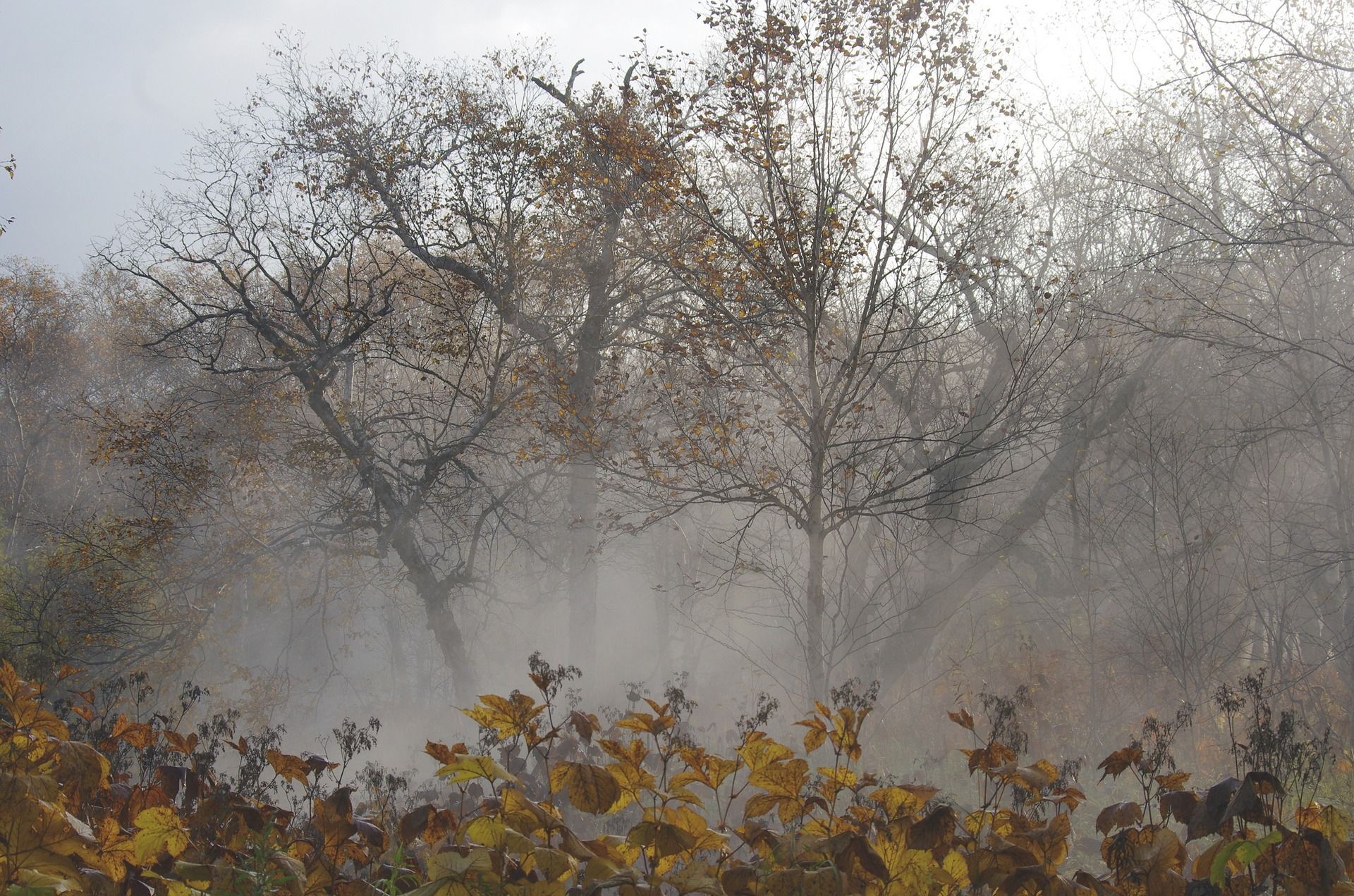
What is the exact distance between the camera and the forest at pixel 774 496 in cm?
179

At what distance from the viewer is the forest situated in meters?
1.79

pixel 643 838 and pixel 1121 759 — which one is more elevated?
pixel 1121 759

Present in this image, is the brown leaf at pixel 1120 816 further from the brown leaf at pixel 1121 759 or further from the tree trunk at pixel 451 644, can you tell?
the tree trunk at pixel 451 644

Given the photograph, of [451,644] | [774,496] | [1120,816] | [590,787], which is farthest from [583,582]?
[590,787]

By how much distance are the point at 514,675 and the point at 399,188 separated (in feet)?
52.2

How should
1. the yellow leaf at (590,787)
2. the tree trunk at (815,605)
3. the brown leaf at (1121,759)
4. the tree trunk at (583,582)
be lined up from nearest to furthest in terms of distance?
the yellow leaf at (590,787) < the brown leaf at (1121,759) < the tree trunk at (815,605) < the tree trunk at (583,582)

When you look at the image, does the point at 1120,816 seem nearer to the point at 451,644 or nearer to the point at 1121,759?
the point at 1121,759

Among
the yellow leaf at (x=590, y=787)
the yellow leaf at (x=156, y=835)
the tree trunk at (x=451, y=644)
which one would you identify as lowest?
the yellow leaf at (x=156, y=835)

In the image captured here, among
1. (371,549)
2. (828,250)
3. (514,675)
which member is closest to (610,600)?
(514,675)

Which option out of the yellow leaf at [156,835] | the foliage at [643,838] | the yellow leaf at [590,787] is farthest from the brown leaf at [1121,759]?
the yellow leaf at [156,835]

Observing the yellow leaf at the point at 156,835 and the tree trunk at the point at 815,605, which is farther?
the tree trunk at the point at 815,605

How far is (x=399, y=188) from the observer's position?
12.5 m

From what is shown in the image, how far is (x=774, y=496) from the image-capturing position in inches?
286

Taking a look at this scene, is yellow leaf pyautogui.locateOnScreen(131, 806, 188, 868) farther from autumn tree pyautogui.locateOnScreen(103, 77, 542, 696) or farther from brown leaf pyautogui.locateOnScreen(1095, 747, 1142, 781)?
autumn tree pyautogui.locateOnScreen(103, 77, 542, 696)
